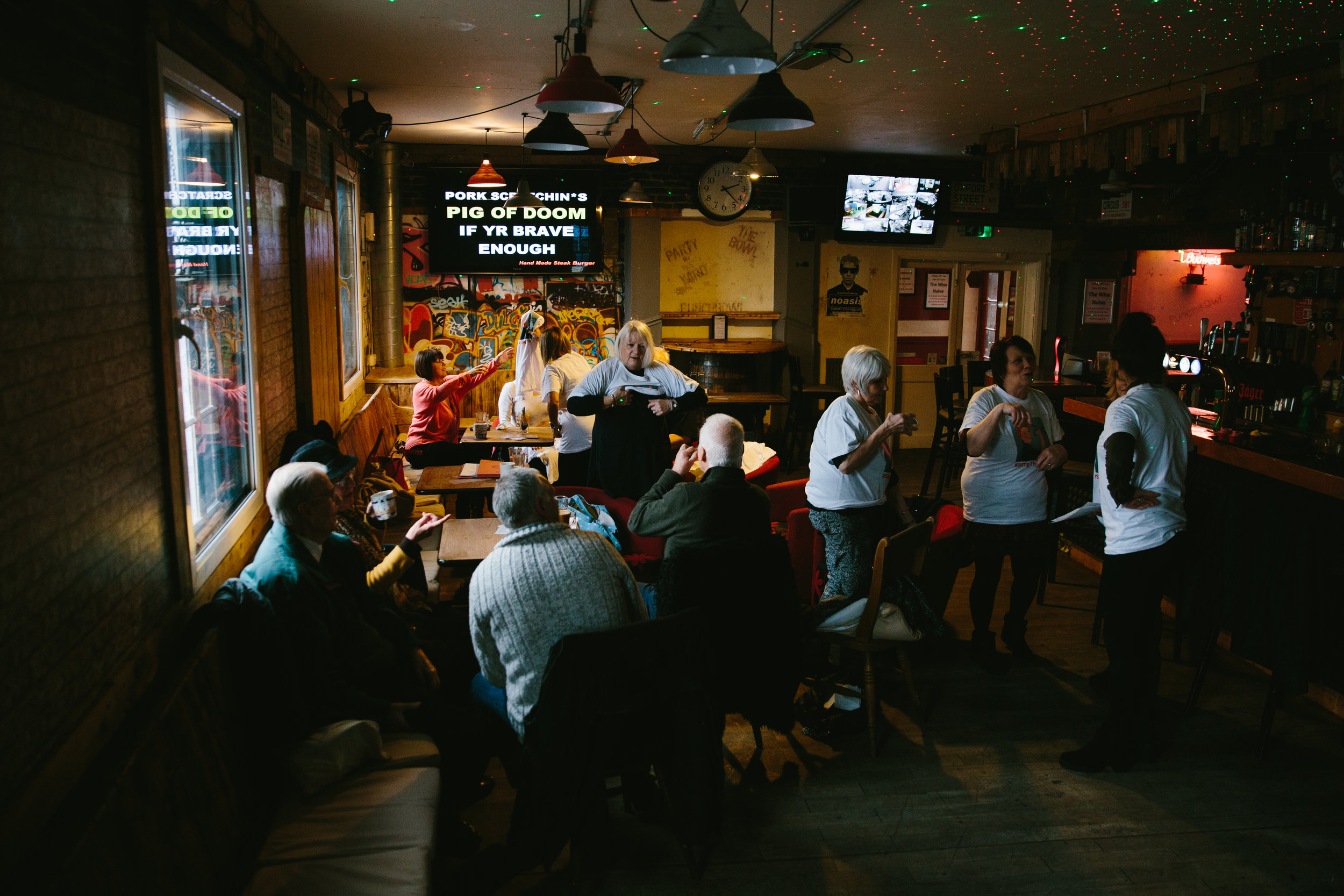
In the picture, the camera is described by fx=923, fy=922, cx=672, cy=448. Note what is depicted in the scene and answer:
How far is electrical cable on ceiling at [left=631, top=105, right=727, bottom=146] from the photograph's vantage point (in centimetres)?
734

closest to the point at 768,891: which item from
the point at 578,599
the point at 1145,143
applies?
the point at 578,599

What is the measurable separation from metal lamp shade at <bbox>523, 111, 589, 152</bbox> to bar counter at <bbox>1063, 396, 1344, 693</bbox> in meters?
3.47

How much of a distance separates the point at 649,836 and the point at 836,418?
6.12 feet

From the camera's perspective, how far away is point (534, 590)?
2.75 metres

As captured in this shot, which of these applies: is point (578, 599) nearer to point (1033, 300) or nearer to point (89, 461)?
point (89, 461)

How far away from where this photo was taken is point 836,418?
4016 millimetres

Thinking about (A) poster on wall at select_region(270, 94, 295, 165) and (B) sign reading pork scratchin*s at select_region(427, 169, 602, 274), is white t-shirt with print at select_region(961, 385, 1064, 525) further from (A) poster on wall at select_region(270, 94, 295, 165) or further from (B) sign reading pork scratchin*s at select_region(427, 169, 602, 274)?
(B) sign reading pork scratchin*s at select_region(427, 169, 602, 274)

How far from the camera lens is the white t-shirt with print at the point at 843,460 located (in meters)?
3.99

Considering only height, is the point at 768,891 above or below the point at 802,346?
below

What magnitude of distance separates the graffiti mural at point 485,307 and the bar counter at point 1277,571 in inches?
240

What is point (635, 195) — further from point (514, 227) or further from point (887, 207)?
point (887, 207)

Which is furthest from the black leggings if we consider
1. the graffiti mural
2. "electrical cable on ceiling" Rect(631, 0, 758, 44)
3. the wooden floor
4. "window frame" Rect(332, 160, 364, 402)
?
the graffiti mural

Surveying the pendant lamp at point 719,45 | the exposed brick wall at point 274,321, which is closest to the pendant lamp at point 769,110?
the pendant lamp at point 719,45

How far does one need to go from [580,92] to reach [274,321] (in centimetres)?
194
